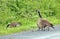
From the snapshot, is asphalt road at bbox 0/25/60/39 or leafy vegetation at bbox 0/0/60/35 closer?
asphalt road at bbox 0/25/60/39

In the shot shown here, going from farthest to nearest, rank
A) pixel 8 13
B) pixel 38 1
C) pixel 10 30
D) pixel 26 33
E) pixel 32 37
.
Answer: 1. pixel 38 1
2. pixel 8 13
3. pixel 10 30
4. pixel 26 33
5. pixel 32 37

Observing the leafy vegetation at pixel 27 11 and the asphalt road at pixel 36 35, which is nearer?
the asphalt road at pixel 36 35

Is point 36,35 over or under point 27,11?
over

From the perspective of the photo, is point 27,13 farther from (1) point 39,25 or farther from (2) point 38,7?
(1) point 39,25

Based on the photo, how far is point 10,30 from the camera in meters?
13.3

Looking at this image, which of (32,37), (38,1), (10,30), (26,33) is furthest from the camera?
(38,1)

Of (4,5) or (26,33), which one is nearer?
(26,33)

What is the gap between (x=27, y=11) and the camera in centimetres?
1816

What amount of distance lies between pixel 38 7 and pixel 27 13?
164 centimetres

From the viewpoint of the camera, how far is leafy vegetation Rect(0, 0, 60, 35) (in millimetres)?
16375

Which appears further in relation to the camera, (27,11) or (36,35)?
(27,11)

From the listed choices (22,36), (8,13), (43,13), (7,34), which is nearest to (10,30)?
(7,34)

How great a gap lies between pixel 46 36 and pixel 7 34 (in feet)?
5.78

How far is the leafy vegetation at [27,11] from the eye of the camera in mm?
16375
